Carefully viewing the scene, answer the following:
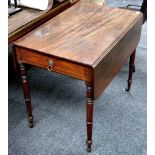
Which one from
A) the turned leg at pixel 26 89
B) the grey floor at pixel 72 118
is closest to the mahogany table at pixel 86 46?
the turned leg at pixel 26 89

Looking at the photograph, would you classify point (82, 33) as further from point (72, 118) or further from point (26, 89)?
point (72, 118)

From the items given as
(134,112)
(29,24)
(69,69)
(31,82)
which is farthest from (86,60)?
(31,82)

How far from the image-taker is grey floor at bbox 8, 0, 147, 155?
1.63 metres

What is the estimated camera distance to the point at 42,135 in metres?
1.71

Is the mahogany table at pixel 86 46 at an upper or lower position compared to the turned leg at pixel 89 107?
upper

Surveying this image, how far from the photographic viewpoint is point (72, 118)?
6.02 feet

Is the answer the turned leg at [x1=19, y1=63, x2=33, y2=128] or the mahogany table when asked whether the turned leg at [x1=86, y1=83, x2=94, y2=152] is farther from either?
the turned leg at [x1=19, y1=63, x2=33, y2=128]

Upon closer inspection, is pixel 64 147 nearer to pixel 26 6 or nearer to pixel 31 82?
pixel 31 82

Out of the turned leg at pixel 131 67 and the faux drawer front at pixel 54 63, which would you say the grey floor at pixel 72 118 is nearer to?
the turned leg at pixel 131 67

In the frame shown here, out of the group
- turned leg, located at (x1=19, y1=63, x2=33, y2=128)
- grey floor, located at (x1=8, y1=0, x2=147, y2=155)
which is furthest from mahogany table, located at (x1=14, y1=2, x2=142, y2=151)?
grey floor, located at (x1=8, y1=0, x2=147, y2=155)

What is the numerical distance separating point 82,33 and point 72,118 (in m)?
0.63

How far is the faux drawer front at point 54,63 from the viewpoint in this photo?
128 centimetres

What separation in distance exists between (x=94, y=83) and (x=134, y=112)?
27.6 inches

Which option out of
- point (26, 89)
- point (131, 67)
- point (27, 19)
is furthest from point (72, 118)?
point (27, 19)
